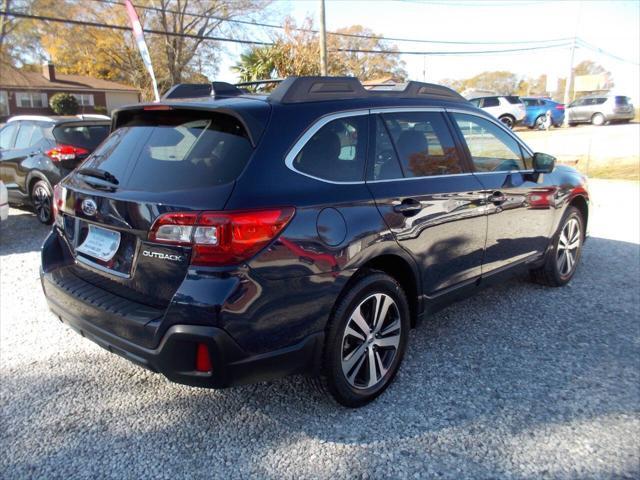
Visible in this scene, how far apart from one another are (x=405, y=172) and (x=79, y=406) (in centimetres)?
247

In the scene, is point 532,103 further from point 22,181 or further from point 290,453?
point 290,453

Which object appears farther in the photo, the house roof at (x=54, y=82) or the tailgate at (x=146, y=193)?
the house roof at (x=54, y=82)

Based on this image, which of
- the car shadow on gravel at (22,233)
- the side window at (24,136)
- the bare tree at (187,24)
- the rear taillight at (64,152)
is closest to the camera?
the car shadow on gravel at (22,233)

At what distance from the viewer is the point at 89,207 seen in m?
2.96

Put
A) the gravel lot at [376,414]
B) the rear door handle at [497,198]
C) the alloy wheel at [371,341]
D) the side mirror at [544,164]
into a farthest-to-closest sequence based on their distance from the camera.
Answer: the side mirror at [544,164]
the rear door handle at [497,198]
the alloy wheel at [371,341]
the gravel lot at [376,414]

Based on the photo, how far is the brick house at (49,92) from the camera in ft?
145

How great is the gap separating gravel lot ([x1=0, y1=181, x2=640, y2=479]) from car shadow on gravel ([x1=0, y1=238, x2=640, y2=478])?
0.03ft

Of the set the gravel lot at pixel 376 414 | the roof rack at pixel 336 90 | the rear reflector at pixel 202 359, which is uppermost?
the roof rack at pixel 336 90

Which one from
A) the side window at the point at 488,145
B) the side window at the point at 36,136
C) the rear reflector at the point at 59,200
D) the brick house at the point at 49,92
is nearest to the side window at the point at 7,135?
the side window at the point at 36,136

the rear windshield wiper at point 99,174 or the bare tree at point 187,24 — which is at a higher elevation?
the bare tree at point 187,24

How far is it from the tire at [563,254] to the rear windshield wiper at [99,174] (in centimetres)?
380

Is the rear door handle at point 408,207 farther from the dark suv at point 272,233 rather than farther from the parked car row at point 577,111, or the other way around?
the parked car row at point 577,111

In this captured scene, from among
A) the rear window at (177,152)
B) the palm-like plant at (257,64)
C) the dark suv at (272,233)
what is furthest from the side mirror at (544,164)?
the palm-like plant at (257,64)

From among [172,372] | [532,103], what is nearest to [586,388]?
Result: [172,372]
